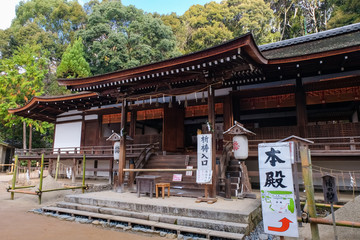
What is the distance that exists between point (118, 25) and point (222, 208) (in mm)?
31368

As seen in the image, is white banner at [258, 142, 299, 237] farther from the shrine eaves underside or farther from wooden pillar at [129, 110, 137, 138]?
wooden pillar at [129, 110, 137, 138]

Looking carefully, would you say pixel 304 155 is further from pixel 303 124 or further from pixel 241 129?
pixel 303 124

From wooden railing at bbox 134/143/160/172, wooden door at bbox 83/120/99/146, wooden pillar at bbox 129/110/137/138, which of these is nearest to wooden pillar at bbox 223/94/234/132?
wooden railing at bbox 134/143/160/172

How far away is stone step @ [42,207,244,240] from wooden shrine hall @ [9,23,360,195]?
2162 mm

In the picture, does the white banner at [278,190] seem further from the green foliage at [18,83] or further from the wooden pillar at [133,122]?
the green foliage at [18,83]

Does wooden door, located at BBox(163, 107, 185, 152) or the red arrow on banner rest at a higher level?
wooden door, located at BBox(163, 107, 185, 152)

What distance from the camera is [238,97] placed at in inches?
430

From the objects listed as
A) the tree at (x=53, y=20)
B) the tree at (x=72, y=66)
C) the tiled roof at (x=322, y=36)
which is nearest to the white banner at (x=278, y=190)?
the tiled roof at (x=322, y=36)

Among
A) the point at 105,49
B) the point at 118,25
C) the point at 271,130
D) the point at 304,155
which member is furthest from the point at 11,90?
the point at 304,155

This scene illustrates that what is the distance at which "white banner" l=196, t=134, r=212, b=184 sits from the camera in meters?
7.02

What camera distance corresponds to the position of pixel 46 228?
6129 mm

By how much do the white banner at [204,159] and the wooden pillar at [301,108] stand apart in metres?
4.63

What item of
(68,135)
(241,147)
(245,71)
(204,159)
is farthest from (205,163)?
(68,135)

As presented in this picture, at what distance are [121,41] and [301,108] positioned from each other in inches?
878
